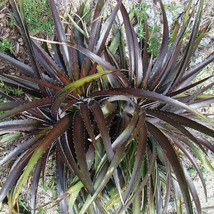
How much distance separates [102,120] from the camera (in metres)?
1.47

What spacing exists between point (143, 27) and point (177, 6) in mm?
276

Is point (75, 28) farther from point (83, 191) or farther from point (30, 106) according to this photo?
point (83, 191)

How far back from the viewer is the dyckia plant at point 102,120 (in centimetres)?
145

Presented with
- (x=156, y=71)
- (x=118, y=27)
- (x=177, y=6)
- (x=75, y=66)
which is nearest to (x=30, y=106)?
(x=75, y=66)

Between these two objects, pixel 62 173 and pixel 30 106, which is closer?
pixel 30 106

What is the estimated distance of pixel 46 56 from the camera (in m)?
1.62

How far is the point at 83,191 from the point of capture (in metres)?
1.71

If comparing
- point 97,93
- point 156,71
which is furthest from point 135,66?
point 97,93

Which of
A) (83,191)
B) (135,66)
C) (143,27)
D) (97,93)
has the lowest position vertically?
(83,191)

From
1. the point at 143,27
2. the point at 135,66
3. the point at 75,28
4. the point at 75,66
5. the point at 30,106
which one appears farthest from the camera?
the point at 143,27

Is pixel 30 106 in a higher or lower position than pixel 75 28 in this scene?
lower

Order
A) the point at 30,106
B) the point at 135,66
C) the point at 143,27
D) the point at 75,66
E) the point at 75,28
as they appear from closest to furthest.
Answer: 1. the point at 30,106
2. the point at 75,66
3. the point at 135,66
4. the point at 75,28
5. the point at 143,27

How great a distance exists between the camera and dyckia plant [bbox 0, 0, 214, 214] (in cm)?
145

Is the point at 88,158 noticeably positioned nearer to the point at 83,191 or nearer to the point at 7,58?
the point at 83,191
